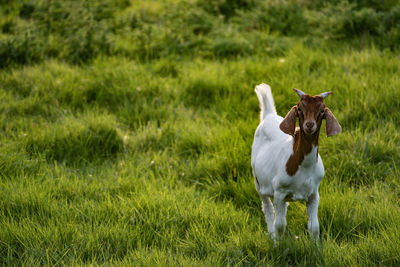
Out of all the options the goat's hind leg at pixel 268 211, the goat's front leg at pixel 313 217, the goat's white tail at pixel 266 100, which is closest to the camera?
the goat's front leg at pixel 313 217

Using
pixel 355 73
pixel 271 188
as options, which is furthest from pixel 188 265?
pixel 355 73

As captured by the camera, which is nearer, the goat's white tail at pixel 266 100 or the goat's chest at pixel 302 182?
the goat's chest at pixel 302 182

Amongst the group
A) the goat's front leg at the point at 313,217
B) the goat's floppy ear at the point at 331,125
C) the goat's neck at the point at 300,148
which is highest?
the goat's floppy ear at the point at 331,125

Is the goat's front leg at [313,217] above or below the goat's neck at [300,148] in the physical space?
below

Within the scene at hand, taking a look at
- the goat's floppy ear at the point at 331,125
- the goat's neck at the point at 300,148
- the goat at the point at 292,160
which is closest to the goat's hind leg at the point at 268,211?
the goat at the point at 292,160

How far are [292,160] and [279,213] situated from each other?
41cm

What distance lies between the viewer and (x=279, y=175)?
3.05m

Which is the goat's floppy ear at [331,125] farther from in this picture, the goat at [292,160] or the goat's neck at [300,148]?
the goat's neck at [300,148]

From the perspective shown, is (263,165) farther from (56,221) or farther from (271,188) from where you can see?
(56,221)

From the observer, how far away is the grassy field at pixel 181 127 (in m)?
3.32

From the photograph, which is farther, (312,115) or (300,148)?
(300,148)

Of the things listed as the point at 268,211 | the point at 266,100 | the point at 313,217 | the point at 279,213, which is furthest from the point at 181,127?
the point at 313,217

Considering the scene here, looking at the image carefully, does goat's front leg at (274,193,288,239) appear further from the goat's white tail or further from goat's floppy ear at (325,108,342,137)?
the goat's white tail

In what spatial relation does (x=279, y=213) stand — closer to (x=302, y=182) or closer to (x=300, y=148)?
(x=302, y=182)
